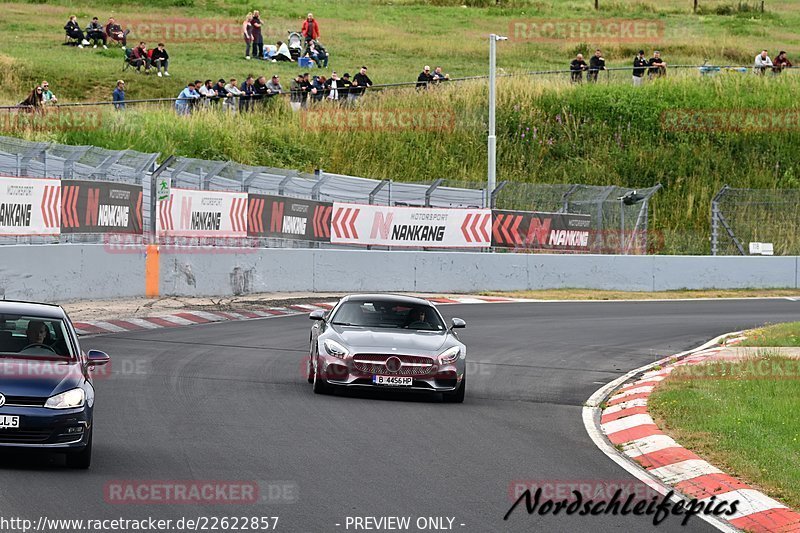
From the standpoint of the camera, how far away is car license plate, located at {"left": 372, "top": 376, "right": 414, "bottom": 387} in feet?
48.0

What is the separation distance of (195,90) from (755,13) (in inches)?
2244

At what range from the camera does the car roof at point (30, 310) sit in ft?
35.3

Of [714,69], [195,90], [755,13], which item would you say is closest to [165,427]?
[195,90]

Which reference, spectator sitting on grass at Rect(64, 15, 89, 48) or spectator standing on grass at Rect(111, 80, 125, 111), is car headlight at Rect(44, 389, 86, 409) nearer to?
spectator standing on grass at Rect(111, 80, 125, 111)

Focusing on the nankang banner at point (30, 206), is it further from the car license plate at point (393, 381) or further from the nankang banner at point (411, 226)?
the car license plate at point (393, 381)

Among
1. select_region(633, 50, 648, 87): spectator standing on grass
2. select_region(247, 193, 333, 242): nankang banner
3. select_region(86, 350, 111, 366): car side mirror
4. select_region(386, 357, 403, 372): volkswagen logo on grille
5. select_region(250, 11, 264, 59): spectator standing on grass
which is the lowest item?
select_region(247, 193, 333, 242): nankang banner

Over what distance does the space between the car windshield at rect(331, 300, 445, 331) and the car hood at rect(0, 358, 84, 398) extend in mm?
5699

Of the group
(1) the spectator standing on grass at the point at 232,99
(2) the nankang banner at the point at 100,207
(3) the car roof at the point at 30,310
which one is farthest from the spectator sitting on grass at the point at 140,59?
(3) the car roof at the point at 30,310

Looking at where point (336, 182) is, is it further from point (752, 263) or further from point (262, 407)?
point (262, 407)

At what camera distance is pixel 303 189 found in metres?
30.8

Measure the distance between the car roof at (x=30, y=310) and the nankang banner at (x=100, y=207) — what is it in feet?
45.0

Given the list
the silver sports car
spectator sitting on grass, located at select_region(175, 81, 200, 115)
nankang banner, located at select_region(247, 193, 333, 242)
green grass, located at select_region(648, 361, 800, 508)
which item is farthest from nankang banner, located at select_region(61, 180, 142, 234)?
spectator sitting on grass, located at select_region(175, 81, 200, 115)

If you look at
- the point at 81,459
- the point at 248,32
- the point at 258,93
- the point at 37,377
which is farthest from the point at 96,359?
the point at 248,32

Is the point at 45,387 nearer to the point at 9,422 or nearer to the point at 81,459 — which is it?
the point at 9,422
